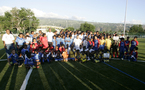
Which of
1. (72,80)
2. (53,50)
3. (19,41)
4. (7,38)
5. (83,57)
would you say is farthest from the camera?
(53,50)

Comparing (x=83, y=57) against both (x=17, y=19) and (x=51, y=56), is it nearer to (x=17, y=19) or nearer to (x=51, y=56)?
(x=51, y=56)

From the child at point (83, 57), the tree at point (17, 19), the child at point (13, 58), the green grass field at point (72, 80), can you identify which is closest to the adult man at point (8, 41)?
the child at point (13, 58)

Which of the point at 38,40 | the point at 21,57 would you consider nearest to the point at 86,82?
the point at 21,57

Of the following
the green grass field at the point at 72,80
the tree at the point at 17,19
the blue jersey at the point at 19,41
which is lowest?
the green grass field at the point at 72,80

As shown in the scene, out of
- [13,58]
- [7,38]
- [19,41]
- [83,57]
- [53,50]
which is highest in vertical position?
[7,38]

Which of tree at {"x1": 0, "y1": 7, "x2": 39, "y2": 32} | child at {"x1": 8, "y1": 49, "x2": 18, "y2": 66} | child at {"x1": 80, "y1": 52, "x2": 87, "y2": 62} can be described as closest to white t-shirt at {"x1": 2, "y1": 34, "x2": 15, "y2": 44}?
child at {"x1": 8, "y1": 49, "x2": 18, "y2": 66}

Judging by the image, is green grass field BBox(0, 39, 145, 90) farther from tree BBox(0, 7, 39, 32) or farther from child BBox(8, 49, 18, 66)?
tree BBox(0, 7, 39, 32)

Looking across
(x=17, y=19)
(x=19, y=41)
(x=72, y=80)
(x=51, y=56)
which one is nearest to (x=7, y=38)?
(x=19, y=41)

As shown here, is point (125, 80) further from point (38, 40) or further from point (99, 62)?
point (38, 40)

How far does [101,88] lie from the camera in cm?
354

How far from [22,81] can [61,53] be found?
11.5ft

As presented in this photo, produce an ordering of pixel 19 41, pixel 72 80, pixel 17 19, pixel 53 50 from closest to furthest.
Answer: pixel 72 80 → pixel 19 41 → pixel 53 50 → pixel 17 19

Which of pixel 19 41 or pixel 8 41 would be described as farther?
pixel 19 41

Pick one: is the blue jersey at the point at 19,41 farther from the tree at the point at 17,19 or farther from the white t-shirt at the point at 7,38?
the tree at the point at 17,19
